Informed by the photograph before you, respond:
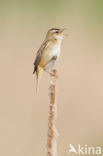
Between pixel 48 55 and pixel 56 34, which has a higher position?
pixel 56 34

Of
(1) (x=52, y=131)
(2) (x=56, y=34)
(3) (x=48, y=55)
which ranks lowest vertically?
(1) (x=52, y=131)

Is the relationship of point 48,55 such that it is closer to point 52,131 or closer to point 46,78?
point 52,131

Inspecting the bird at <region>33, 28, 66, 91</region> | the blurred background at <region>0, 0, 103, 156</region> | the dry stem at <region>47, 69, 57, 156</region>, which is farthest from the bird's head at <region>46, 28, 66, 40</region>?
the blurred background at <region>0, 0, 103, 156</region>

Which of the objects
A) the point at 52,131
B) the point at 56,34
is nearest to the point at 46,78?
the point at 56,34

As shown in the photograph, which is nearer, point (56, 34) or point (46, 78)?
point (56, 34)

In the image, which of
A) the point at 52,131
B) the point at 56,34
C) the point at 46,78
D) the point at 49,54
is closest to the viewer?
the point at 52,131

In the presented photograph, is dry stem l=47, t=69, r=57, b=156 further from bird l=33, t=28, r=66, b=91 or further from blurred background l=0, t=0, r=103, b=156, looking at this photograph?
blurred background l=0, t=0, r=103, b=156

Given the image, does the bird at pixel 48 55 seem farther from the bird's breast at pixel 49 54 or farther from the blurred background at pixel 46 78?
the blurred background at pixel 46 78

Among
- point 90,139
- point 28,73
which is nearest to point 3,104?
point 28,73

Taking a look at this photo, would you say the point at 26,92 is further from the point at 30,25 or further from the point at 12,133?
the point at 30,25
